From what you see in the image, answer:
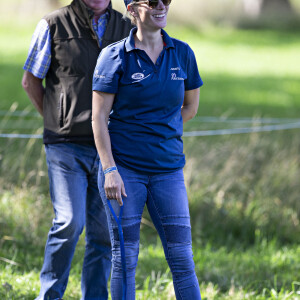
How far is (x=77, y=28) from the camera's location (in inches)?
159

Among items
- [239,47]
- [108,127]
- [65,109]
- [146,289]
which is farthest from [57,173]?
[239,47]

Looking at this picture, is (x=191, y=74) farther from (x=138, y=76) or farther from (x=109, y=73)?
(x=109, y=73)

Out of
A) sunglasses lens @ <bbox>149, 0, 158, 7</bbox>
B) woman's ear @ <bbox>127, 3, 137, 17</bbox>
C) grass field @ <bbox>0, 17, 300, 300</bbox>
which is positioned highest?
sunglasses lens @ <bbox>149, 0, 158, 7</bbox>

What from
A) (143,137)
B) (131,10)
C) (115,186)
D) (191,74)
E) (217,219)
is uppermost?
(131,10)

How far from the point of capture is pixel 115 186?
3342mm

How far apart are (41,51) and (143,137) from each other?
3.44 ft

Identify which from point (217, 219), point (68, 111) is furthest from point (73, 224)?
point (217, 219)

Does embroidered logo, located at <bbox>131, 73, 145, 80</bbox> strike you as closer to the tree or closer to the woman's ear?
the woman's ear

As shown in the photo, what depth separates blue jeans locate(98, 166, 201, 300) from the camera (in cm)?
341

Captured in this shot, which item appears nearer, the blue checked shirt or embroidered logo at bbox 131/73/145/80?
embroidered logo at bbox 131/73/145/80

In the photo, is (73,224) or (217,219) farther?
(217,219)

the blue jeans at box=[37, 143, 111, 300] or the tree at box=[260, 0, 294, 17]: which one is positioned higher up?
the tree at box=[260, 0, 294, 17]

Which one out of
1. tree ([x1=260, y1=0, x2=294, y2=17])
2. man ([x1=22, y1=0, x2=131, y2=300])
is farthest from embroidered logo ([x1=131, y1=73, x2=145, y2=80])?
tree ([x1=260, y1=0, x2=294, y2=17])

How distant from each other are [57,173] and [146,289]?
3.39ft
